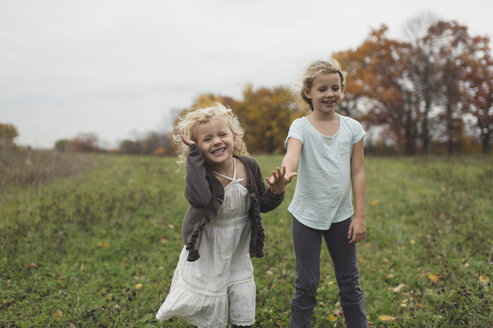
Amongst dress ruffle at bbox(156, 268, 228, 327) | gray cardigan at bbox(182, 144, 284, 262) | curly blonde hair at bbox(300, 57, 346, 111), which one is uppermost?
curly blonde hair at bbox(300, 57, 346, 111)

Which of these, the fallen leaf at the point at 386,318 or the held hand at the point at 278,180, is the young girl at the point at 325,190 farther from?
the fallen leaf at the point at 386,318

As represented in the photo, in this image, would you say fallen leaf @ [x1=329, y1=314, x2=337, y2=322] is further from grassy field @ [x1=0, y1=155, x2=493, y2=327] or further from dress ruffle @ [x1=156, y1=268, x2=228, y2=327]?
dress ruffle @ [x1=156, y1=268, x2=228, y2=327]

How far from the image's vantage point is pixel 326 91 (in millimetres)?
2367

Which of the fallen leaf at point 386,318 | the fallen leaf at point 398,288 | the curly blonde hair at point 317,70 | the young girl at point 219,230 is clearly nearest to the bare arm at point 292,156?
the young girl at point 219,230

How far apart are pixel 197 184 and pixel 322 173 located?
0.95 metres

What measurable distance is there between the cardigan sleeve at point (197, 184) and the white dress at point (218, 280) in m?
0.25

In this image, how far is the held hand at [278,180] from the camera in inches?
79.5

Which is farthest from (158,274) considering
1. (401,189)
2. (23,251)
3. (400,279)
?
(401,189)

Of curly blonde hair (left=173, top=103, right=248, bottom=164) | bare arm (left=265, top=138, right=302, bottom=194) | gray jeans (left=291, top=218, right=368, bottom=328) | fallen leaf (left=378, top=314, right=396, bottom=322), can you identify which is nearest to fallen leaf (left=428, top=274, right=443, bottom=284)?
fallen leaf (left=378, top=314, right=396, bottom=322)

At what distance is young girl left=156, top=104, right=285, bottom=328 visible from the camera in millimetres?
2111

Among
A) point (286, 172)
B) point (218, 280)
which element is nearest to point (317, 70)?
point (286, 172)

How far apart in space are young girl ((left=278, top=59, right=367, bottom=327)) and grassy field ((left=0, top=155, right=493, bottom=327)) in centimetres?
92

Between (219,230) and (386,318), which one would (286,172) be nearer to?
(219,230)

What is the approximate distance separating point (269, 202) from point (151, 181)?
6568mm
